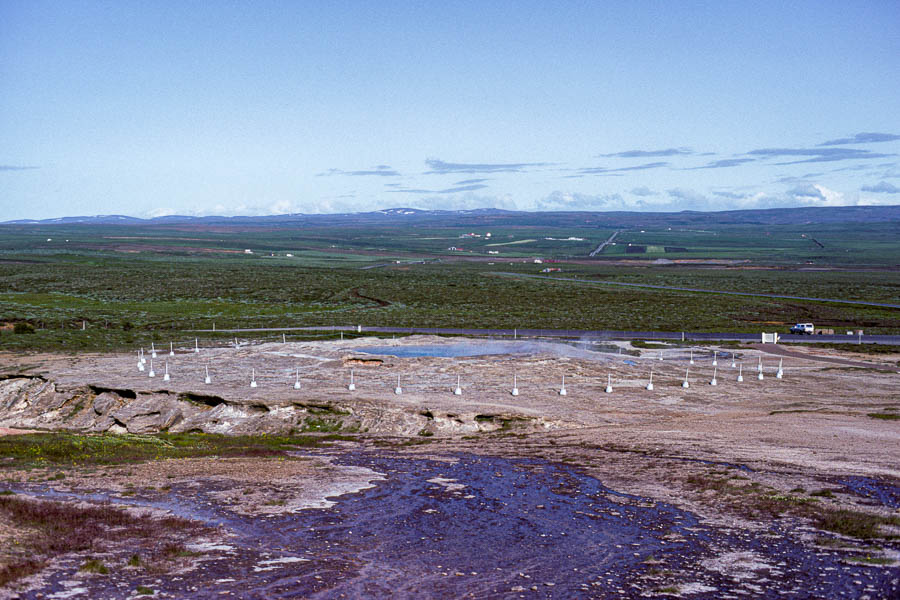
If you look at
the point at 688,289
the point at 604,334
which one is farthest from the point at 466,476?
the point at 688,289

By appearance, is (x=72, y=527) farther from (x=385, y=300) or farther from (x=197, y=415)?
(x=385, y=300)

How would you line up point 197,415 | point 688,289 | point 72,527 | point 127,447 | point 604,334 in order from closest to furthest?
point 72,527, point 127,447, point 197,415, point 604,334, point 688,289

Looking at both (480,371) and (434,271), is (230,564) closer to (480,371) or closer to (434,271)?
(480,371)

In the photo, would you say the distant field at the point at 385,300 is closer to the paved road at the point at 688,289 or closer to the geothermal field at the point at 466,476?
the paved road at the point at 688,289

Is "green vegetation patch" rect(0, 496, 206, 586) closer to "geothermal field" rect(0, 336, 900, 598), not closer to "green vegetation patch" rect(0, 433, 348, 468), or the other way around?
"geothermal field" rect(0, 336, 900, 598)

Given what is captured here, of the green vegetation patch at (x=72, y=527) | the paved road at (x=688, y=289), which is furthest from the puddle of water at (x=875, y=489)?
the paved road at (x=688, y=289)

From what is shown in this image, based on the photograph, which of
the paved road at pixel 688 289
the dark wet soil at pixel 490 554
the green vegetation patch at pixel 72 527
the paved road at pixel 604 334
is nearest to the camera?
the dark wet soil at pixel 490 554

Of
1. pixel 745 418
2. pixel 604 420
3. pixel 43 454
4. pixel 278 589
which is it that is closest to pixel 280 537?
pixel 278 589
